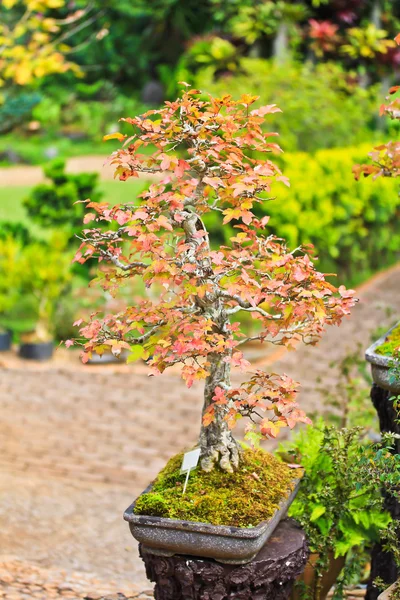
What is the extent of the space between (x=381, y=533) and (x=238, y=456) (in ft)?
1.85

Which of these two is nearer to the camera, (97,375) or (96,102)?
(97,375)

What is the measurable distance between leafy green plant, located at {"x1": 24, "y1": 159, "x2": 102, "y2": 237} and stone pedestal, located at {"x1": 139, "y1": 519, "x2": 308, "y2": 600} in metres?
6.49

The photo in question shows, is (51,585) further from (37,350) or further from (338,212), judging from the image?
(338,212)

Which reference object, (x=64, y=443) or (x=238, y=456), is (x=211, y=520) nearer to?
(x=238, y=456)

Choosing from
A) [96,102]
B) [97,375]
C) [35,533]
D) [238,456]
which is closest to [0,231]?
[97,375]

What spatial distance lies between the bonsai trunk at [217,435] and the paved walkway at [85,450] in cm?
104

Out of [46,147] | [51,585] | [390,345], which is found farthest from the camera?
[46,147]

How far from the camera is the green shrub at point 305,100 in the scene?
10617mm

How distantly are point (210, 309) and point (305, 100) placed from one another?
8016 mm

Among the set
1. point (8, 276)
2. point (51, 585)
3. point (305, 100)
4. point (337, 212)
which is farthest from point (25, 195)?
point (51, 585)

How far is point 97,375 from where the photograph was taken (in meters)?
8.04

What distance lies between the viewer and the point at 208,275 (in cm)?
311

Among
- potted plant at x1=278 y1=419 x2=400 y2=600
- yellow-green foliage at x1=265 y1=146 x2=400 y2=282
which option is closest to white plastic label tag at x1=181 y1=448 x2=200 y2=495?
potted plant at x1=278 y1=419 x2=400 y2=600

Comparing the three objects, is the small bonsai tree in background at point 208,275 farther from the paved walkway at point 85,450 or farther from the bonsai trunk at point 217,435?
the paved walkway at point 85,450
